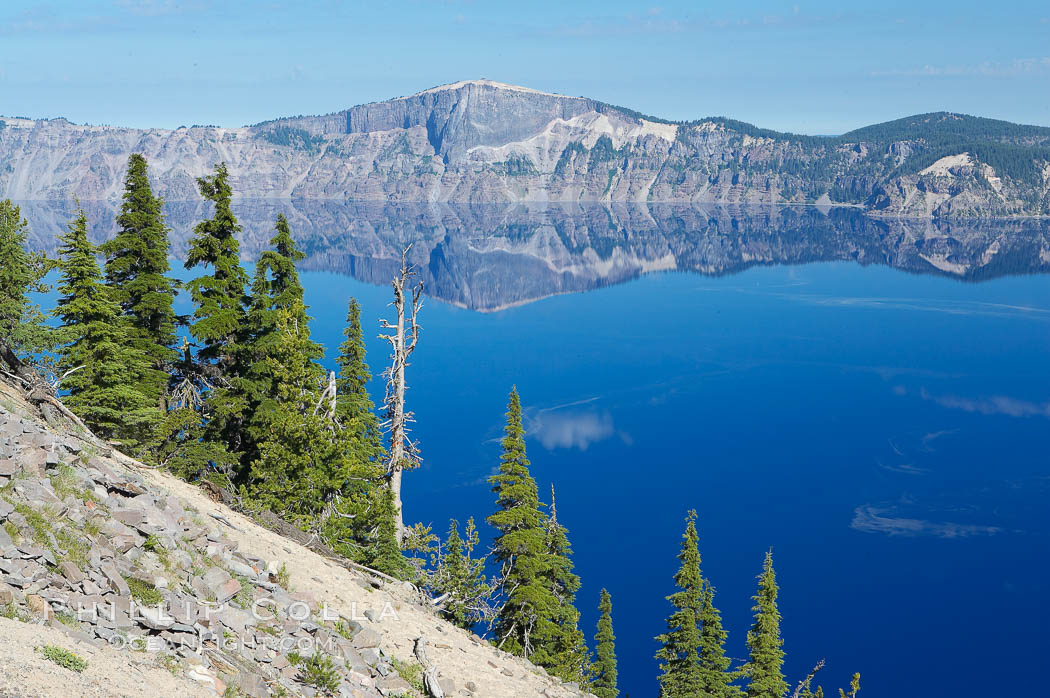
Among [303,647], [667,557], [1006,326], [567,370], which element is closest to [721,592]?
[667,557]

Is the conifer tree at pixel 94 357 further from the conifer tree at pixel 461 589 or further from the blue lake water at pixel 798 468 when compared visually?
the blue lake water at pixel 798 468

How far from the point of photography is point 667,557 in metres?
71.8

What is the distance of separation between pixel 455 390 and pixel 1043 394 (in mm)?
82336

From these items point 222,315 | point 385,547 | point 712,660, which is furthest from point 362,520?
point 712,660

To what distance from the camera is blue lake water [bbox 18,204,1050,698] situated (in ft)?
202

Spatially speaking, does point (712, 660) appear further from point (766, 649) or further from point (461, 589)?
point (461, 589)

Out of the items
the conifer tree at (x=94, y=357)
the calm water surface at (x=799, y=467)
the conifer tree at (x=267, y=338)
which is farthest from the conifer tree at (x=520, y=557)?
the calm water surface at (x=799, y=467)

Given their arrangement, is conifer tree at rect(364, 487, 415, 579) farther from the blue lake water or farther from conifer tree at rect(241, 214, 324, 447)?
the blue lake water

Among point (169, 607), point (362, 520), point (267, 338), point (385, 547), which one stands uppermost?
point (267, 338)

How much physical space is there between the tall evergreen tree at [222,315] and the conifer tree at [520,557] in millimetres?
11567

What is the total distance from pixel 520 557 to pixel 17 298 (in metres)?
26.0

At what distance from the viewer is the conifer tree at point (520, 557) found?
113 ft

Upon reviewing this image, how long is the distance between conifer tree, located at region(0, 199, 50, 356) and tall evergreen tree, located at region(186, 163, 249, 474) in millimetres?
6691

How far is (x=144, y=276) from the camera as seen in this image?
116 feet
